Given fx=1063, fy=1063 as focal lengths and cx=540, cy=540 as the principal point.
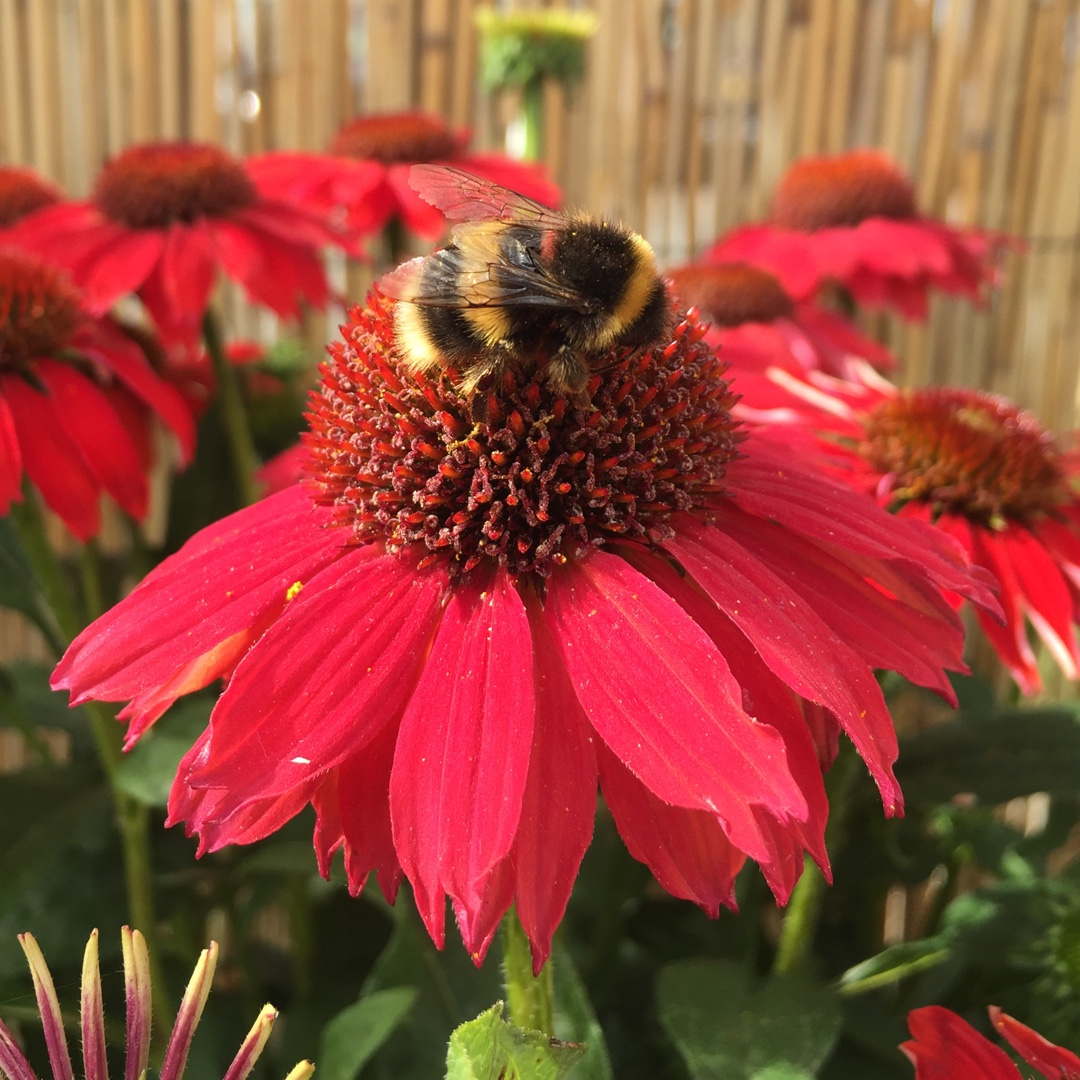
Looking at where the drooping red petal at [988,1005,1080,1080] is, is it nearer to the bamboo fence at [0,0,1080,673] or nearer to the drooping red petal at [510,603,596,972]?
the drooping red petal at [510,603,596,972]

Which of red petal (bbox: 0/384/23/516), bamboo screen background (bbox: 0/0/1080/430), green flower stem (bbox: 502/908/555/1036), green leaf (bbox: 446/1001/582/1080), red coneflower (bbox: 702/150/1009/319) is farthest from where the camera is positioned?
bamboo screen background (bbox: 0/0/1080/430)

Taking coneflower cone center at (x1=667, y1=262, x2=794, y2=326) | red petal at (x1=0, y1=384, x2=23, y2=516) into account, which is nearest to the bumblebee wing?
red petal at (x1=0, y1=384, x2=23, y2=516)

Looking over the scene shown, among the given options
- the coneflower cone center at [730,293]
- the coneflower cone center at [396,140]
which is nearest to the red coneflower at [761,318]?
the coneflower cone center at [730,293]

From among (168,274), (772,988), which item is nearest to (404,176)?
(168,274)

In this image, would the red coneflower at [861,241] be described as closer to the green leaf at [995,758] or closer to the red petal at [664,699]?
the green leaf at [995,758]

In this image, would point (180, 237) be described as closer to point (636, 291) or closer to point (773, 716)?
point (636, 291)

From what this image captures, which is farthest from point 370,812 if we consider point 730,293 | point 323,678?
point 730,293
